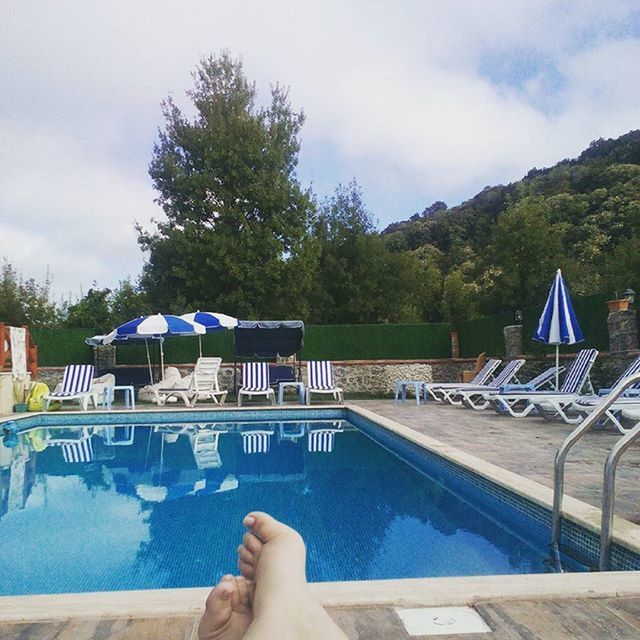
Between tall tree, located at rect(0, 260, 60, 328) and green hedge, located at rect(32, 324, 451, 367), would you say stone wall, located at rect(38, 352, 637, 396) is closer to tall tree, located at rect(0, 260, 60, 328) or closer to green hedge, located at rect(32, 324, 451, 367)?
green hedge, located at rect(32, 324, 451, 367)

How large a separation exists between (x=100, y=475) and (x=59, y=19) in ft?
26.7

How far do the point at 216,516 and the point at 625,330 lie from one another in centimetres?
906

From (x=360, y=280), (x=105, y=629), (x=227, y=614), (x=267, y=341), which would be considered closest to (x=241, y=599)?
(x=227, y=614)

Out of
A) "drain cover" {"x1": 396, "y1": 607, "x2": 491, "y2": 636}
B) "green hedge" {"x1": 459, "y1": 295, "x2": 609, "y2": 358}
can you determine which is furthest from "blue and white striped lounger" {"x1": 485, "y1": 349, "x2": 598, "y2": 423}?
"drain cover" {"x1": 396, "y1": 607, "x2": 491, "y2": 636}

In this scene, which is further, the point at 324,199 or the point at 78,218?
the point at 324,199

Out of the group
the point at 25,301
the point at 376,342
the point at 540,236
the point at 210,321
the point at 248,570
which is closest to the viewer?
the point at 248,570

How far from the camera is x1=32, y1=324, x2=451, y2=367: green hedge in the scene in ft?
55.0

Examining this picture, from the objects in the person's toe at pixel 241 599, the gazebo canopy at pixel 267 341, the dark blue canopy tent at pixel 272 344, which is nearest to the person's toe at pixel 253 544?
the person's toe at pixel 241 599

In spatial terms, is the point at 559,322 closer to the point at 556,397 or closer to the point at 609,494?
the point at 556,397

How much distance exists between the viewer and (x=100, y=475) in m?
6.25

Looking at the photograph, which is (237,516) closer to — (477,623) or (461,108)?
(477,623)

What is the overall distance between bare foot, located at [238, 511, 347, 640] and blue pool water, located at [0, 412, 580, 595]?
171 centimetres

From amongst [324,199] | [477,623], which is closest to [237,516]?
[477,623]

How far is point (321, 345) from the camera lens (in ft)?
57.2
